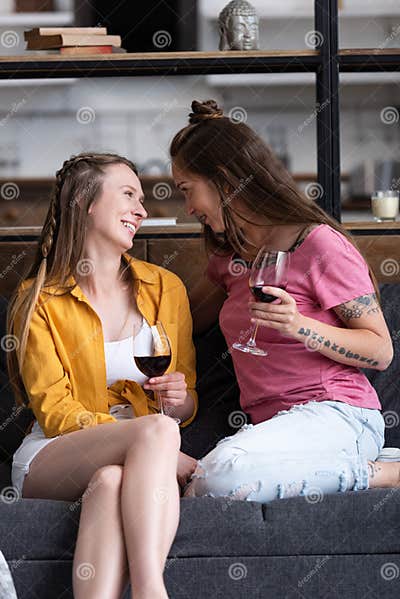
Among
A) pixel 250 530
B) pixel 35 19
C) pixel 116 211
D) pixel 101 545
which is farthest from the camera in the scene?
pixel 35 19

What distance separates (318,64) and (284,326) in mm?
1130

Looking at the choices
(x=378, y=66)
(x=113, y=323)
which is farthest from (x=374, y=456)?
(x=378, y=66)

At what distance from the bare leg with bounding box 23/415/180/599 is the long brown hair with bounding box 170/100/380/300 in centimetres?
63

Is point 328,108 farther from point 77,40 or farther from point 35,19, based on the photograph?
point 35,19

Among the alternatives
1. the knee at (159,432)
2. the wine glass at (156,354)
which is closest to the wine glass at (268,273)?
the wine glass at (156,354)

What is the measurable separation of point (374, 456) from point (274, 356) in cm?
32

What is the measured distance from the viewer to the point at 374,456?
223cm

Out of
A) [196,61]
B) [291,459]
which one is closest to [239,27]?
[196,61]

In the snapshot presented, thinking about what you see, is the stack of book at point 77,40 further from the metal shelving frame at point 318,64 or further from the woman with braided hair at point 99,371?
the woman with braided hair at point 99,371

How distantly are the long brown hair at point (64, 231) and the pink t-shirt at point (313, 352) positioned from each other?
49 centimetres

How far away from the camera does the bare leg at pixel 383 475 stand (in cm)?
211

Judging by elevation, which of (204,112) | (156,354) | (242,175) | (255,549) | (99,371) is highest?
(204,112)

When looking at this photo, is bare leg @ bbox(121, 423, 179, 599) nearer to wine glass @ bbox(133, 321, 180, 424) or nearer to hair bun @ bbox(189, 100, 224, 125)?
wine glass @ bbox(133, 321, 180, 424)

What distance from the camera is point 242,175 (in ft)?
7.79
